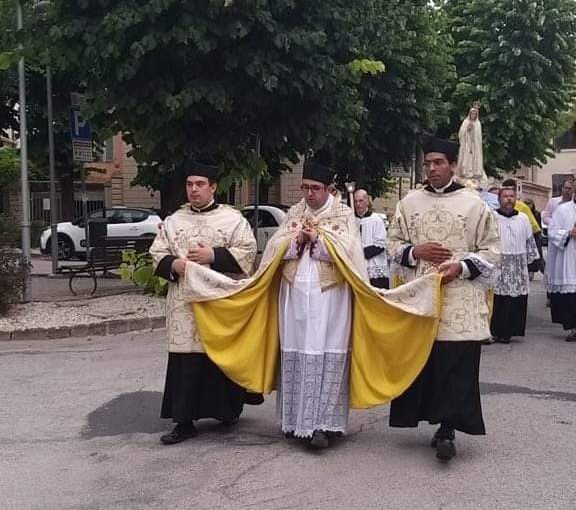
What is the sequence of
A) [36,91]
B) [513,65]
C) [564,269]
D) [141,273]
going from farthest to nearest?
[36,91], [513,65], [141,273], [564,269]

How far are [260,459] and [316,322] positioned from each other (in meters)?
0.96

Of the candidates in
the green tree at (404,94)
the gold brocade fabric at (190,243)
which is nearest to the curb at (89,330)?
the gold brocade fabric at (190,243)

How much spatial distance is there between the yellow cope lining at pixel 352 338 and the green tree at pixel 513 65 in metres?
17.3

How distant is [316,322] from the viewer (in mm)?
5734

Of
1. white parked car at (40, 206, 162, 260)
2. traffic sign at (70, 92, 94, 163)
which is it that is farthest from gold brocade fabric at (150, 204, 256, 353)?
white parked car at (40, 206, 162, 260)

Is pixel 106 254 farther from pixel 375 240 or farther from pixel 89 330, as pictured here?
pixel 375 240

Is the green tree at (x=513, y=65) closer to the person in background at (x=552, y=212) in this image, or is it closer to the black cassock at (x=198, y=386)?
the person in background at (x=552, y=212)

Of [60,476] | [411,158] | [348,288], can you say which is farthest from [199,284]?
[411,158]

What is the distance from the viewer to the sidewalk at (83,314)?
10.7m

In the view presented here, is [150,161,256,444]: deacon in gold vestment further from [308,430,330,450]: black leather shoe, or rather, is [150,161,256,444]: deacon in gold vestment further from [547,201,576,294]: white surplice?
[547,201,576,294]: white surplice

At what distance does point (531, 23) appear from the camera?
2128 cm

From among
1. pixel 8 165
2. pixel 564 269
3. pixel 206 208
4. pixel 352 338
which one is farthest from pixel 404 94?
pixel 8 165

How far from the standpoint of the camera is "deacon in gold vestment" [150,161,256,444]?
6.01m

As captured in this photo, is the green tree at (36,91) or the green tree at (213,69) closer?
the green tree at (213,69)
